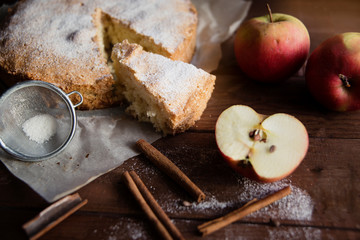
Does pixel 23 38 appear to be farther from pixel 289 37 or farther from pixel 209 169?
pixel 289 37

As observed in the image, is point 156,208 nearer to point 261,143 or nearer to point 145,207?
point 145,207

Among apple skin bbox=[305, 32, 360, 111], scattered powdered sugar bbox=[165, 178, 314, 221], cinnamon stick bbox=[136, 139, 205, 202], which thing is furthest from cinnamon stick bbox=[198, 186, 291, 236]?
apple skin bbox=[305, 32, 360, 111]

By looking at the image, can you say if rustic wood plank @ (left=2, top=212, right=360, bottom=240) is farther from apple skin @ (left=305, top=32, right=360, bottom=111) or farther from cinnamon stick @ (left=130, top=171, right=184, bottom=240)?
apple skin @ (left=305, top=32, right=360, bottom=111)

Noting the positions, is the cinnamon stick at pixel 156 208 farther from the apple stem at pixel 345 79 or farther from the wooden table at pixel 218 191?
the apple stem at pixel 345 79

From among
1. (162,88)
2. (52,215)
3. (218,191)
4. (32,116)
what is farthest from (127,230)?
(32,116)

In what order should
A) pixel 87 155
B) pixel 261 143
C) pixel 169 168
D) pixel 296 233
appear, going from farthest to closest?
1. pixel 87 155
2. pixel 169 168
3. pixel 261 143
4. pixel 296 233

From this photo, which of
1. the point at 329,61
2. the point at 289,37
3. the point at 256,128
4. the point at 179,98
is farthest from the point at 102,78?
the point at 329,61

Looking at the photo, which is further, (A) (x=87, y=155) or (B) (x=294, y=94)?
(B) (x=294, y=94)
